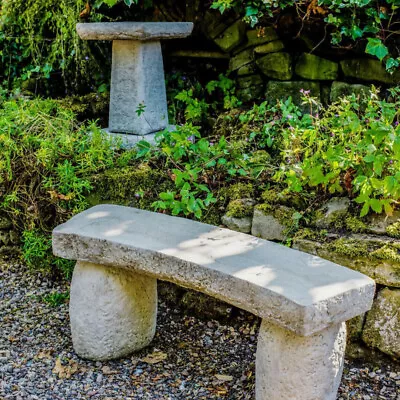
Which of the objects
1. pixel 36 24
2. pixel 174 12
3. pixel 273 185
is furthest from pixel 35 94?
pixel 273 185

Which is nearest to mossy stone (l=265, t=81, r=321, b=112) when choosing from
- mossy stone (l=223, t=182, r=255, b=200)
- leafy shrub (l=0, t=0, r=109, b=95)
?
mossy stone (l=223, t=182, r=255, b=200)

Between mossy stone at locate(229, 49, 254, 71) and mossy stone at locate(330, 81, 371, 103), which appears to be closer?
mossy stone at locate(330, 81, 371, 103)

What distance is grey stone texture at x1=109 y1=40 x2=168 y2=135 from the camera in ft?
12.1

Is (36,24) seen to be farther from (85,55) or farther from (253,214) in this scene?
(253,214)

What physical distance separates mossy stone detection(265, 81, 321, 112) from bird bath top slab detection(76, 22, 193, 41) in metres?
0.78

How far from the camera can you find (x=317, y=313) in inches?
78.8

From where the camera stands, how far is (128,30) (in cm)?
350

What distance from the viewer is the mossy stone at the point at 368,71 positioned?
371 centimetres

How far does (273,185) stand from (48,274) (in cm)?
147

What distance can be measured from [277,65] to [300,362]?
7.80 ft

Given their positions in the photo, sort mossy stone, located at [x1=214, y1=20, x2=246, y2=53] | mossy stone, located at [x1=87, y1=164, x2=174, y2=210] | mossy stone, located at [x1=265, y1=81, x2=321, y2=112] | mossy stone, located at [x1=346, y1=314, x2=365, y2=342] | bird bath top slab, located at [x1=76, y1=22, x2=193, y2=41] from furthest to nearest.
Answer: mossy stone, located at [x1=214, y1=20, x2=246, y2=53] < mossy stone, located at [x1=265, y1=81, x2=321, y2=112] < bird bath top slab, located at [x1=76, y1=22, x2=193, y2=41] < mossy stone, located at [x1=87, y1=164, x2=174, y2=210] < mossy stone, located at [x1=346, y1=314, x2=365, y2=342]

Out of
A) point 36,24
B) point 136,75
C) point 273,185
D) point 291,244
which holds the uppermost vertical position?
point 36,24

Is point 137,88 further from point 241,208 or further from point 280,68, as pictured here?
point 241,208

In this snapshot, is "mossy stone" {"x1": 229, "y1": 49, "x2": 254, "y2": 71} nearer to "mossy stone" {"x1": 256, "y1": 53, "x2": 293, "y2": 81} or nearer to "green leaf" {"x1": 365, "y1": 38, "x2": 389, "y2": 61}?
"mossy stone" {"x1": 256, "y1": 53, "x2": 293, "y2": 81}
